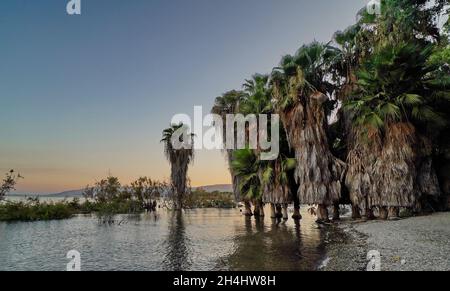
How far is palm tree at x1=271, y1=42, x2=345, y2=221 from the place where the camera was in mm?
20506

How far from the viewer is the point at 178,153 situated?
43750mm

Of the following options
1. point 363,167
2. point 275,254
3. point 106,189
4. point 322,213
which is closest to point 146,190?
point 106,189

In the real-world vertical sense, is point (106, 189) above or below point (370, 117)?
below

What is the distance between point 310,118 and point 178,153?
25.8 m

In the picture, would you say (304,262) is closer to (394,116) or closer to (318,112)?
(394,116)

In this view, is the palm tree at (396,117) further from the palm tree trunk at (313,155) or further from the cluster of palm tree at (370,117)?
the palm tree trunk at (313,155)

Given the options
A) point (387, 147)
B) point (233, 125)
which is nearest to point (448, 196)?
point (387, 147)

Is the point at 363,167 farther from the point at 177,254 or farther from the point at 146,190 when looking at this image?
the point at 146,190

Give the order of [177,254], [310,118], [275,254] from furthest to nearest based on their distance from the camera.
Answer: [310,118] → [177,254] → [275,254]

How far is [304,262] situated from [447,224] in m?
8.18

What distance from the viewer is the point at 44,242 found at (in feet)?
50.4

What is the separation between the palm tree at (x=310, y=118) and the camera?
2051cm

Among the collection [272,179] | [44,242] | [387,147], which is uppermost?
[387,147]

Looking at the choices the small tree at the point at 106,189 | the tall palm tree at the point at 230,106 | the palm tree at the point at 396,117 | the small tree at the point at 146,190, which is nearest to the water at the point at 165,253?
the palm tree at the point at 396,117
